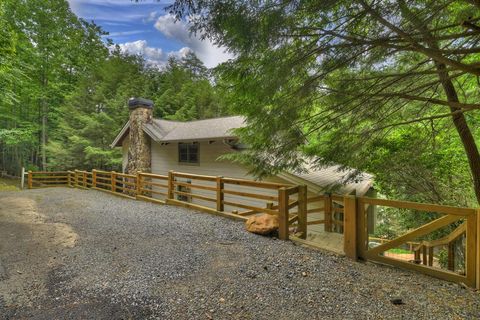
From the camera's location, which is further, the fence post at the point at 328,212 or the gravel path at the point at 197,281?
the fence post at the point at 328,212

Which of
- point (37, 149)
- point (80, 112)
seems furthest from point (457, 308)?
point (37, 149)

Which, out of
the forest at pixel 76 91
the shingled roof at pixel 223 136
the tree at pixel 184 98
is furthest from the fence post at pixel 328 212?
the tree at pixel 184 98

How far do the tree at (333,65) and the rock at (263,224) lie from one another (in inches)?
38.9

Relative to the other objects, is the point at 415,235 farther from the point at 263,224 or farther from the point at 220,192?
the point at 220,192

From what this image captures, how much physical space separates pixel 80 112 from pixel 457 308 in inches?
758

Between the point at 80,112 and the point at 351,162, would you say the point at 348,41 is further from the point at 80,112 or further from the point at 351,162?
the point at 80,112

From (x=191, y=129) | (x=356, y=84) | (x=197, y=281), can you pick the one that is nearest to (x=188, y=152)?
(x=191, y=129)

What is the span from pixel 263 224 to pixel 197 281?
6.74ft

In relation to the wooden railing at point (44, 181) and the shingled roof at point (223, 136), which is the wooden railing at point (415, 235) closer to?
the shingled roof at point (223, 136)

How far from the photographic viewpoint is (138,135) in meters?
11.2

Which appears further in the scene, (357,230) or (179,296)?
(357,230)

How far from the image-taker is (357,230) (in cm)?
373

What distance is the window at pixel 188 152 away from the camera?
10.2 meters

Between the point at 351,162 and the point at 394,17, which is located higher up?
the point at 394,17
